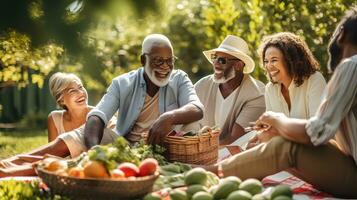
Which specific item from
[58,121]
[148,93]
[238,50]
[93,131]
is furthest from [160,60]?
[58,121]

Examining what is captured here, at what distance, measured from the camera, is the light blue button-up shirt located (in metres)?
6.48

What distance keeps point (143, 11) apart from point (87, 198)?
2031 mm

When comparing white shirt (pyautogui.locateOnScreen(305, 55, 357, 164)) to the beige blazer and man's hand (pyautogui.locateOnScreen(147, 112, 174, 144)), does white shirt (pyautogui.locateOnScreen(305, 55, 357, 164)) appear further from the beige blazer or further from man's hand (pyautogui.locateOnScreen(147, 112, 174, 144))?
the beige blazer

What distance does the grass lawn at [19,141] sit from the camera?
1174 cm

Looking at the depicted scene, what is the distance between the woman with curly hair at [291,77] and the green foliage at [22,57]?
198 centimetres

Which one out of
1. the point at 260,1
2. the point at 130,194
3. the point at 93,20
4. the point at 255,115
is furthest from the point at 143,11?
the point at 260,1

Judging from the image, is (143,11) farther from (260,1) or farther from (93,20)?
(260,1)

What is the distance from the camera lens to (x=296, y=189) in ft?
17.3

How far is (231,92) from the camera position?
283 inches

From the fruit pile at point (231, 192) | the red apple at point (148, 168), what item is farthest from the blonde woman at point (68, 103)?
the fruit pile at point (231, 192)

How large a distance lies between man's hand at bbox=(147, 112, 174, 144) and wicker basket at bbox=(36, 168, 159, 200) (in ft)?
4.07

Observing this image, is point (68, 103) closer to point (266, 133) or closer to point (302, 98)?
point (302, 98)

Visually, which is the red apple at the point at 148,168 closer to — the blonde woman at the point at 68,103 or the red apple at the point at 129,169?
the red apple at the point at 129,169

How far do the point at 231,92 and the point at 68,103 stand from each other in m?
1.64
